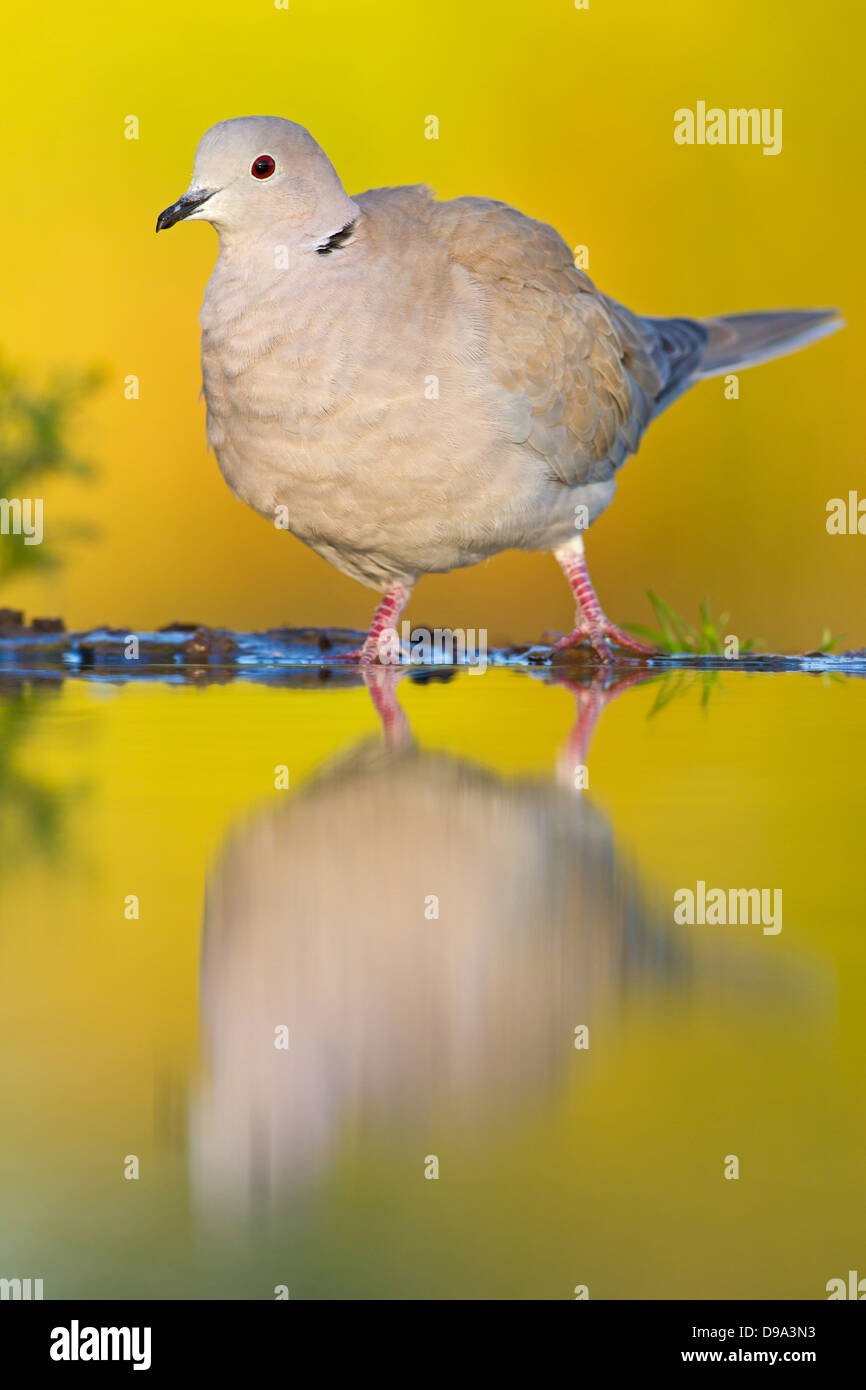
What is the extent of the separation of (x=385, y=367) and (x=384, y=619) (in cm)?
94

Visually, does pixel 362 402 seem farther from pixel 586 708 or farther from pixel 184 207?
pixel 586 708

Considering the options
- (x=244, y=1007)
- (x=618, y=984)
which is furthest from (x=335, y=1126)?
(x=618, y=984)

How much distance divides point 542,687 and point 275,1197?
110 inches

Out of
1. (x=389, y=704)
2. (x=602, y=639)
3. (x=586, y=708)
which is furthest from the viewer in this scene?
(x=602, y=639)

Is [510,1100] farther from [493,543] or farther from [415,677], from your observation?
[493,543]

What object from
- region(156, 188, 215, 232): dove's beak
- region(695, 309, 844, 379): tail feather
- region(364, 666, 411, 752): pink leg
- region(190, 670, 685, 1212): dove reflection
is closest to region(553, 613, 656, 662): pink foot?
region(364, 666, 411, 752): pink leg

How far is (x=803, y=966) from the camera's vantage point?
5.51ft

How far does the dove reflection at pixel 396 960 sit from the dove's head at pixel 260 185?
206 centimetres

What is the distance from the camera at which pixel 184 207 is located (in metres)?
4.03

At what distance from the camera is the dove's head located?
404 cm

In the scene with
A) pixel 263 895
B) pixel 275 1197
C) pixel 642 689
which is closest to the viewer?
pixel 275 1197

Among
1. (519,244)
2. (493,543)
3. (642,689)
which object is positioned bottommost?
(642,689)

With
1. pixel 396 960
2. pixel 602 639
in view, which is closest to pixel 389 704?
pixel 602 639

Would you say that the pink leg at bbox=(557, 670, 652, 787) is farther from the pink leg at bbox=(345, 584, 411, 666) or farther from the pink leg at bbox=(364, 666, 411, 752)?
the pink leg at bbox=(345, 584, 411, 666)
